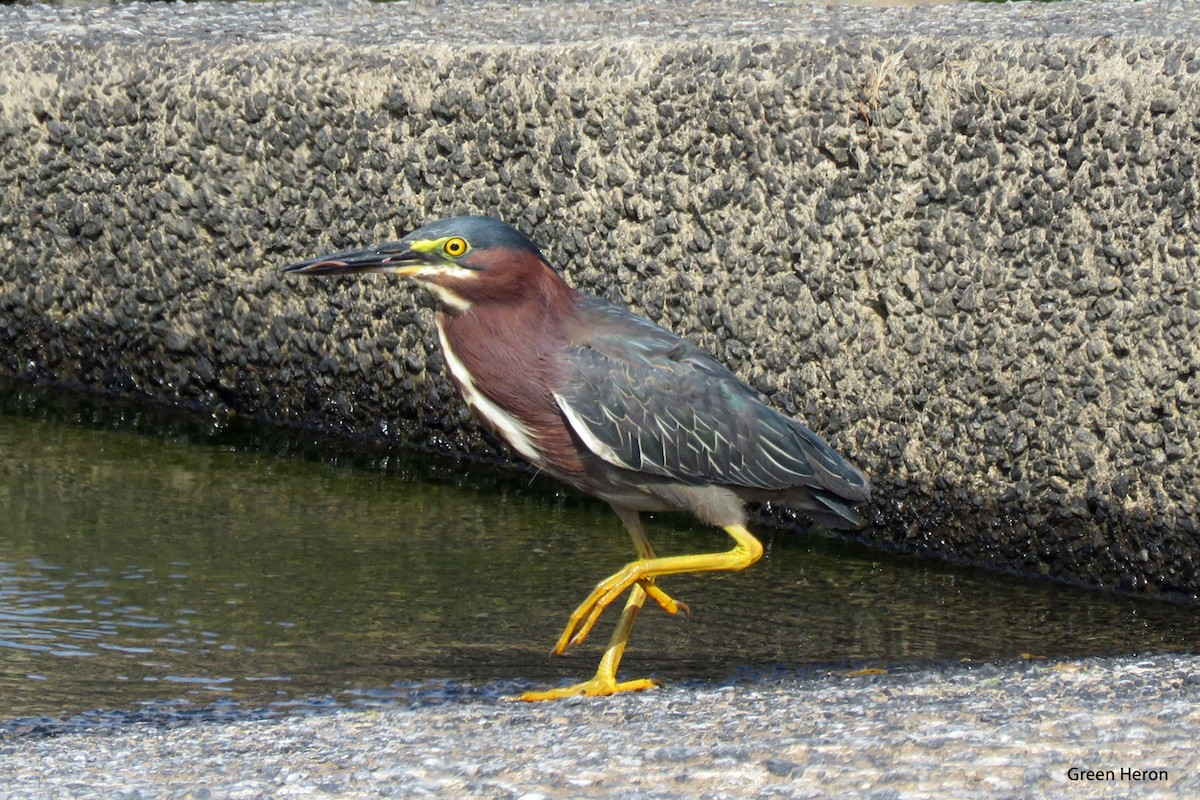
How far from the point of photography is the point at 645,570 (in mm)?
4305

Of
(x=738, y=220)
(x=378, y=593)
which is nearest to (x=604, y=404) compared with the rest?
(x=378, y=593)

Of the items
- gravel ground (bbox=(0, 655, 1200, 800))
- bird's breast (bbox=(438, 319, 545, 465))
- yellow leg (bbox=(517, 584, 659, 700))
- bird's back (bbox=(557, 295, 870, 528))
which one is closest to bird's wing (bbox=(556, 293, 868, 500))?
bird's back (bbox=(557, 295, 870, 528))

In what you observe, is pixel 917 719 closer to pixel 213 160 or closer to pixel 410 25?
pixel 213 160

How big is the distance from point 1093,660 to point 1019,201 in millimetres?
1474

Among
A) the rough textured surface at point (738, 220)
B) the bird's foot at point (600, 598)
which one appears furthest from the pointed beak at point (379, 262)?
the rough textured surface at point (738, 220)

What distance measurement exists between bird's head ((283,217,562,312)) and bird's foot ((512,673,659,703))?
3.03ft

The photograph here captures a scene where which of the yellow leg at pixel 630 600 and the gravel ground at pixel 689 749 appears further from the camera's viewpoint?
the yellow leg at pixel 630 600

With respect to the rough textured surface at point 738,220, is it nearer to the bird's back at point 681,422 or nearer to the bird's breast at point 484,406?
the bird's back at point 681,422

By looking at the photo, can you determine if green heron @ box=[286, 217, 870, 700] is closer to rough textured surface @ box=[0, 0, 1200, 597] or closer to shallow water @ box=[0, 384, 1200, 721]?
shallow water @ box=[0, 384, 1200, 721]

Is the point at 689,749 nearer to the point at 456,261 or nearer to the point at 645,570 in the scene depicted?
the point at 645,570

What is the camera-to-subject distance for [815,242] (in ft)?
18.5

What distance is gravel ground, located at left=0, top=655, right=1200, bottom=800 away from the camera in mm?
3084

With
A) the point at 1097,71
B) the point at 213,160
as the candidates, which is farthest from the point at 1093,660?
the point at 213,160

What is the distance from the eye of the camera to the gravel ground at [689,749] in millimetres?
3084
